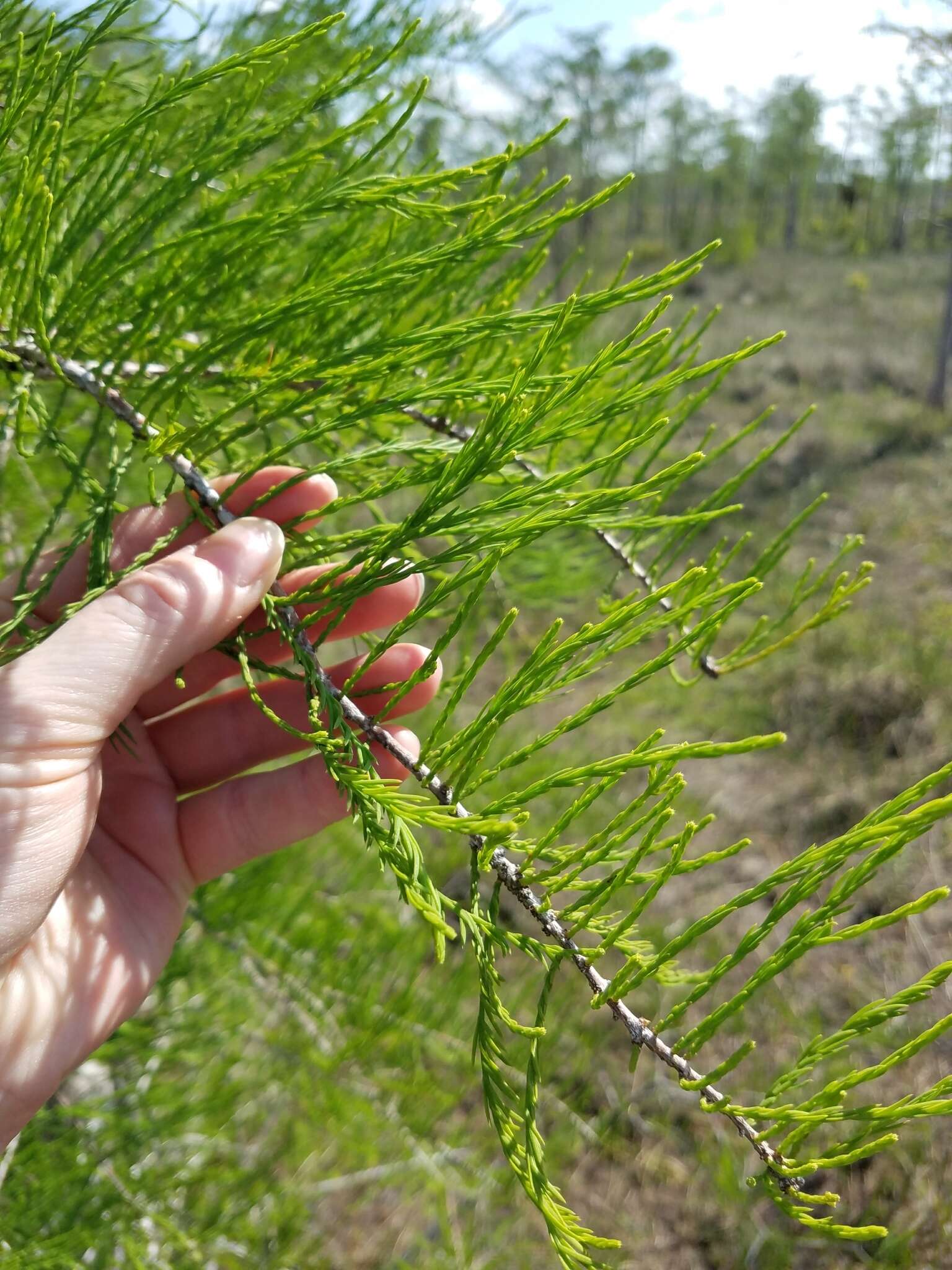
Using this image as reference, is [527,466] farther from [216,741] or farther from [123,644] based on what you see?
[216,741]

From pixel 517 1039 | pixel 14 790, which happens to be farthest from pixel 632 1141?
pixel 14 790

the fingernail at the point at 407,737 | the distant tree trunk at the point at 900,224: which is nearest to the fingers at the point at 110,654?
the fingernail at the point at 407,737

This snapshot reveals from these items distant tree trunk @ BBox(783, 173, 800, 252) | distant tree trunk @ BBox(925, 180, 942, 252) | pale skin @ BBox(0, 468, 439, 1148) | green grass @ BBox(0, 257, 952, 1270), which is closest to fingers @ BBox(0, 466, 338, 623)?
pale skin @ BBox(0, 468, 439, 1148)

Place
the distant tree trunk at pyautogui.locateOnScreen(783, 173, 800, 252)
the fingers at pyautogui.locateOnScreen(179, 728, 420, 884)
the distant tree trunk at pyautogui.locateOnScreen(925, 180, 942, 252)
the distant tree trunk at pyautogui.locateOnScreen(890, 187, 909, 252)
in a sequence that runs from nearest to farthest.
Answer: the fingers at pyautogui.locateOnScreen(179, 728, 420, 884), the distant tree trunk at pyautogui.locateOnScreen(925, 180, 942, 252), the distant tree trunk at pyautogui.locateOnScreen(890, 187, 909, 252), the distant tree trunk at pyautogui.locateOnScreen(783, 173, 800, 252)

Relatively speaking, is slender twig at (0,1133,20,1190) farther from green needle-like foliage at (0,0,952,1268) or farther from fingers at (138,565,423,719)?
green needle-like foliage at (0,0,952,1268)

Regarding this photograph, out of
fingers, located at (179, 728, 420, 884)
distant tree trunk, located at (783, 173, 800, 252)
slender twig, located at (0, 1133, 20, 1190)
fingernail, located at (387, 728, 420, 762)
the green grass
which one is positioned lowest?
the green grass

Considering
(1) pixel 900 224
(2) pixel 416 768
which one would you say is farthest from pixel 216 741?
(1) pixel 900 224
